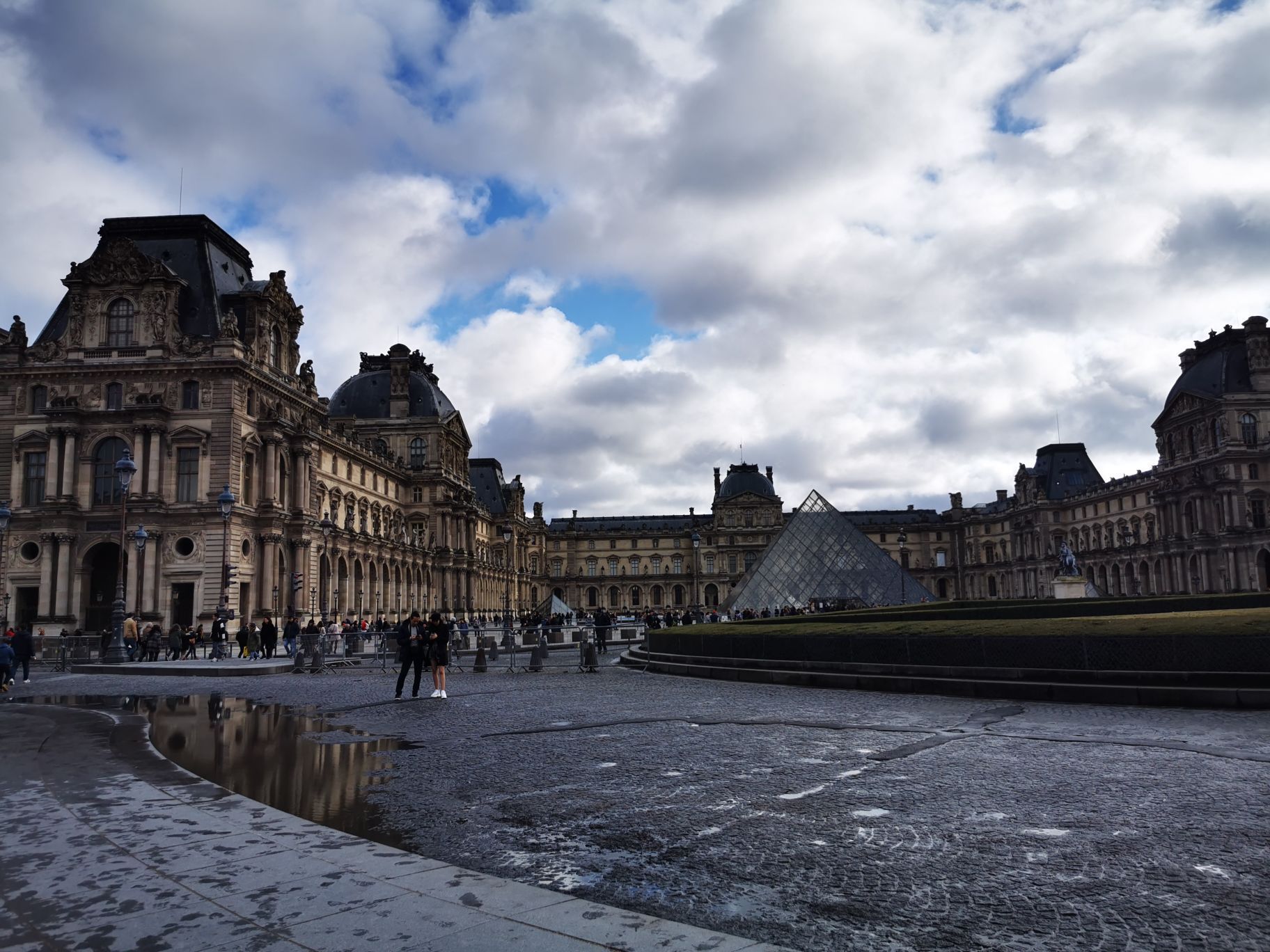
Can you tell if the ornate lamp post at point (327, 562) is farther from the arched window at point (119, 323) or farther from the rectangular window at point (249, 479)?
the arched window at point (119, 323)

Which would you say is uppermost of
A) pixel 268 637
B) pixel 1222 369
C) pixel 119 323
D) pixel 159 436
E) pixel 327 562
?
pixel 1222 369

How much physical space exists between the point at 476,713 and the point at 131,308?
35.5 metres

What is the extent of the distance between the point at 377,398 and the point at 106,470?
35.1 m

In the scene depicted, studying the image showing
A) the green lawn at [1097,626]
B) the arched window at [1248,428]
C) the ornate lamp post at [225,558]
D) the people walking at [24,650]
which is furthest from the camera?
the arched window at [1248,428]

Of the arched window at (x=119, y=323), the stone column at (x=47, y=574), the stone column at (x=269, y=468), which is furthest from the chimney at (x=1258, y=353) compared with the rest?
the stone column at (x=47, y=574)

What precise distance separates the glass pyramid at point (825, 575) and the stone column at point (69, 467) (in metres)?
30.9

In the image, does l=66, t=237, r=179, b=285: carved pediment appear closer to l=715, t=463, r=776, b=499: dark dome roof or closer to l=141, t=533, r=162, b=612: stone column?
l=141, t=533, r=162, b=612: stone column

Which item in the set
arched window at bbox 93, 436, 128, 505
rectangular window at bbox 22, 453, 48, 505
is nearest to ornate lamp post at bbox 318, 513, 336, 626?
arched window at bbox 93, 436, 128, 505

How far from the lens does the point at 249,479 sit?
140 feet

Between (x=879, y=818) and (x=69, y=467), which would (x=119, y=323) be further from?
(x=879, y=818)

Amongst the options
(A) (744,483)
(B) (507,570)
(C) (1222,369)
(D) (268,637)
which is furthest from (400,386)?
(C) (1222,369)

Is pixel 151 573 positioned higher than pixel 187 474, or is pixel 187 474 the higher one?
pixel 187 474

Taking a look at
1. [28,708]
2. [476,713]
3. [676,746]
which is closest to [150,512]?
[28,708]

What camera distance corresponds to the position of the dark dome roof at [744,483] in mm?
115750
